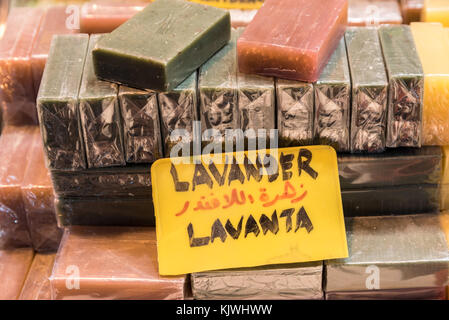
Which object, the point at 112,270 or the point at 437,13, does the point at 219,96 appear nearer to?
the point at 112,270

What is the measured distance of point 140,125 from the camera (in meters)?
1.37

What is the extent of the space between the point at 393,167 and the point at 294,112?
10.0 inches

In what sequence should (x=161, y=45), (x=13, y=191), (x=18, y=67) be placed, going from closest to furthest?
(x=161, y=45)
(x=13, y=191)
(x=18, y=67)

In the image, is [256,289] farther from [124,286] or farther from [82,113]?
[82,113]

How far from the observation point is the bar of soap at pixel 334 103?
52.6 inches

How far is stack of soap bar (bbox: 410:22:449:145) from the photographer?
1.34m

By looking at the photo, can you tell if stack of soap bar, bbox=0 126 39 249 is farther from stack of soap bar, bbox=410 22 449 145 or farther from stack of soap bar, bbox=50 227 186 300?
stack of soap bar, bbox=410 22 449 145

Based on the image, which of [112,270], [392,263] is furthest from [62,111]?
[392,263]

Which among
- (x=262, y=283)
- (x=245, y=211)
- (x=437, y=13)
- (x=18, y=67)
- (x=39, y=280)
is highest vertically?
(x=437, y=13)

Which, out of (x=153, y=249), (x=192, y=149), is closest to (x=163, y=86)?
(x=192, y=149)

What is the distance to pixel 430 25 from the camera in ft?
4.97

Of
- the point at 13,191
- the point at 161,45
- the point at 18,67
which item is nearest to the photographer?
the point at 161,45

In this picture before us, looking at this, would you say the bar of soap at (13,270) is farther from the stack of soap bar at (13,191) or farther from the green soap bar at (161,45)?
the green soap bar at (161,45)

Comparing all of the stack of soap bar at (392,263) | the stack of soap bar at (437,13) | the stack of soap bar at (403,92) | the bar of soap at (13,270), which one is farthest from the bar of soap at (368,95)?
the bar of soap at (13,270)
